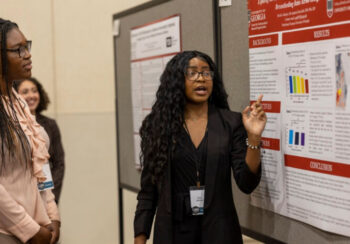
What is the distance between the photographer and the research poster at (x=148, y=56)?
2.89 m

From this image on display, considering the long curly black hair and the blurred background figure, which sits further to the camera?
the blurred background figure

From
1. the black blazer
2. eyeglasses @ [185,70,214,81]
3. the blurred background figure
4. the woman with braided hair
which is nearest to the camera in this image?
the woman with braided hair

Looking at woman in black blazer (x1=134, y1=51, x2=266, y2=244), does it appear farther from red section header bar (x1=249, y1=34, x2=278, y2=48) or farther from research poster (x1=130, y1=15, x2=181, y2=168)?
research poster (x1=130, y1=15, x2=181, y2=168)

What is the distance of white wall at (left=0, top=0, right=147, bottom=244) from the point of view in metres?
4.79

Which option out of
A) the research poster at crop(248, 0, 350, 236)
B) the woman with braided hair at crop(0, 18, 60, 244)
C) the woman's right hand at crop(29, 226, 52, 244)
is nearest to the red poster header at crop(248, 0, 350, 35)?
the research poster at crop(248, 0, 350, 236)

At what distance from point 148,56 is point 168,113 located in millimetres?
1143

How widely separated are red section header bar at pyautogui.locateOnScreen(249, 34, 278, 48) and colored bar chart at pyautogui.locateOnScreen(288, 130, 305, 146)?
1.18 ft

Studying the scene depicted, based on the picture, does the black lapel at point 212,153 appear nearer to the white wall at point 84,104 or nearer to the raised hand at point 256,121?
the raised hand at point 256,121

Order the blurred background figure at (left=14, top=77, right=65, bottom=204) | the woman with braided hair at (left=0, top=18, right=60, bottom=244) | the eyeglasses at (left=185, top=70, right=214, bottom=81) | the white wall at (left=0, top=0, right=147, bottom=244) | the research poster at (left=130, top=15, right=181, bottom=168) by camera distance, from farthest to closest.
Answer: the white wall at (left=0, top=0, right=147, bottom=244) → the blurred background figure at (left=14, top=77, right=65, bottom=204) → the research poster at (left=130, top=15, right=181, bottom=168) → the eyeglasses at (left=185, top=70, right=214, bottom=81) → the woman with braided hair at (left=0, top=18, right=60, bottom=244)

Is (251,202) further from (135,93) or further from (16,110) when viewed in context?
(135,93)

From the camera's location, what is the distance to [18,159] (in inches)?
66.4

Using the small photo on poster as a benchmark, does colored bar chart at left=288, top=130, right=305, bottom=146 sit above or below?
below

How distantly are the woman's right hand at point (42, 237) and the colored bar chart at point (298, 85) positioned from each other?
1.04 meters

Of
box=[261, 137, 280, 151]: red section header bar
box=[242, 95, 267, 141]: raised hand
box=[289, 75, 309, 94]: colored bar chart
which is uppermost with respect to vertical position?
box=[289, 75, 309, 94]: colored bar chart
